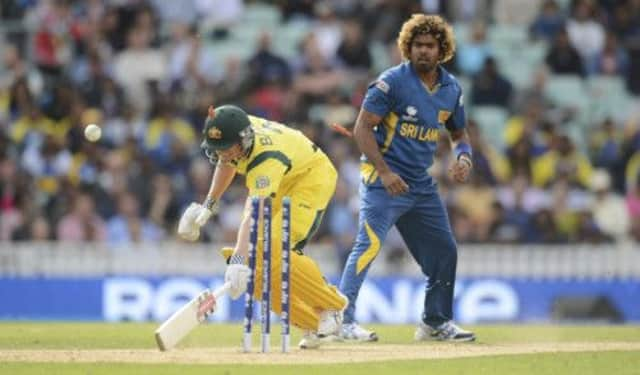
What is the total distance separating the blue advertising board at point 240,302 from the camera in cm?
1808

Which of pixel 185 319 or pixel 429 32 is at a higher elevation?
pixel 429 32

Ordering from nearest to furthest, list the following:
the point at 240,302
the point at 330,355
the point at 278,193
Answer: the point at 330,355
the point at 278,193
the point at 240,302

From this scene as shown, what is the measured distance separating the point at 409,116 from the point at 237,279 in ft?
6.94

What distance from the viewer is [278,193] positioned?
11.6 meters

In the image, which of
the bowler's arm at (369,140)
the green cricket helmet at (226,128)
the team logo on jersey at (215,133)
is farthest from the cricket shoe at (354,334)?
the team logo on jersey at (215,133)

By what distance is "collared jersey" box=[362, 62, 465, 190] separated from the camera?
38.9 ft

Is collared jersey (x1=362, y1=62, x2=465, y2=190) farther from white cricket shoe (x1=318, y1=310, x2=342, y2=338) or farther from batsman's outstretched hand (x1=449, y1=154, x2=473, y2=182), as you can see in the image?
white cricket shoe (x1=318, y1=310, x2=342, y2=338)

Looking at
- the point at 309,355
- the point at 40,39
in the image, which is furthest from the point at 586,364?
the point at 40,39

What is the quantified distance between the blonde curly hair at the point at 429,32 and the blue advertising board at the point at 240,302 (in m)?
6.33

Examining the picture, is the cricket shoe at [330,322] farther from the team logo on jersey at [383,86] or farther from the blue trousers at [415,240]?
the team logo on jersey at [383,86]

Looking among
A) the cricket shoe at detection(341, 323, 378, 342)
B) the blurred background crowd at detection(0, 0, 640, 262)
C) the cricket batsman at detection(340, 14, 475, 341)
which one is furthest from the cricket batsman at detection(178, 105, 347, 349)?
the blurred background crowd at detection(0, 0, 640, 262)

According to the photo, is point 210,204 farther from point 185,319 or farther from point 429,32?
point 429,32

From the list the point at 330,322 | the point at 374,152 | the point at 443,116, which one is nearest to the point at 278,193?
the point at 374,152

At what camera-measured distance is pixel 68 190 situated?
19.1 meters
